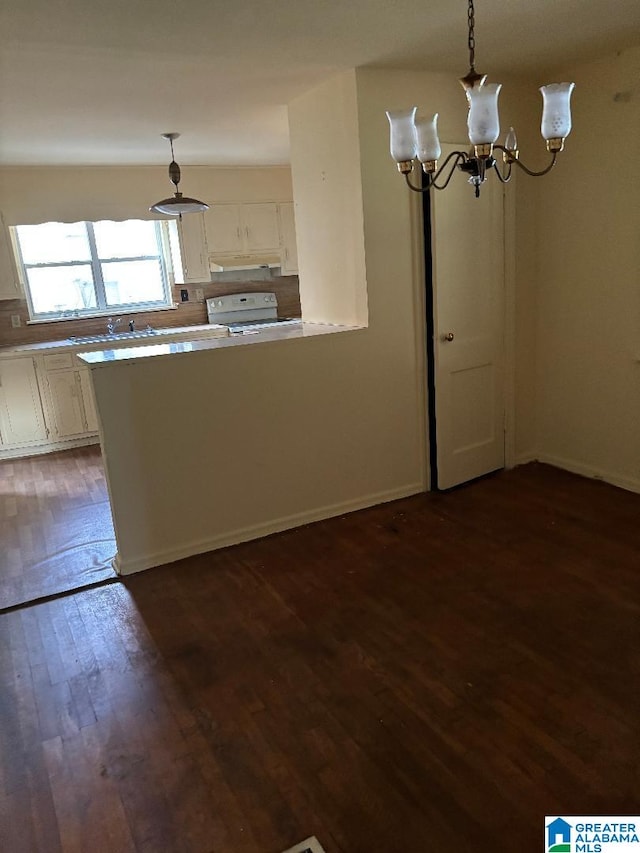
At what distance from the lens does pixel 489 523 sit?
3.56 metres

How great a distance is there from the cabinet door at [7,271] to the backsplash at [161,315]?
15 centimetres

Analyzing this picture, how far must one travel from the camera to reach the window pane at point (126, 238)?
6201 mm

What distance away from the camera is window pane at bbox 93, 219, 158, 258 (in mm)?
6201

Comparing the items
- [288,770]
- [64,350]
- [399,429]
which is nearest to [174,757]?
[288,770]

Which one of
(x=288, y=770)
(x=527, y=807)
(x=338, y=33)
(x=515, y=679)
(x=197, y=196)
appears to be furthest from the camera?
(x=197, y=196)

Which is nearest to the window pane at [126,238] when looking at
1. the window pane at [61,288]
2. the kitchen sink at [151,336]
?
the window pane at [61,288]

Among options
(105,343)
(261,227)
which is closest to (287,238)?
(261,227)

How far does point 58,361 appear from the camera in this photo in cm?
559

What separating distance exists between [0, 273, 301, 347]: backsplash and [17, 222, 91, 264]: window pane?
49 cm

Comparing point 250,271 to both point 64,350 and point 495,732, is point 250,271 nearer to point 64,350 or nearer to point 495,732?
point 64,350

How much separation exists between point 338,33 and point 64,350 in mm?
3839

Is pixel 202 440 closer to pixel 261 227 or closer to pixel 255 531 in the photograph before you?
pixel 255 531

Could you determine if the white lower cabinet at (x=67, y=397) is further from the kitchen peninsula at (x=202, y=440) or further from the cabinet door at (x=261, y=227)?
the kitchen peninsula at (x=202, y=440)

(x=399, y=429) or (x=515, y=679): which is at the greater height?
(x=399, y=429)
